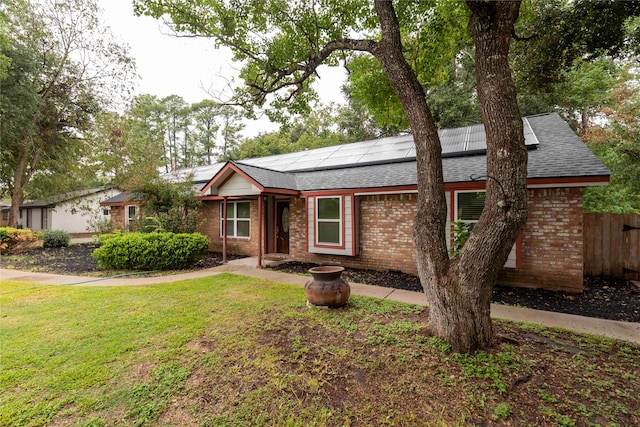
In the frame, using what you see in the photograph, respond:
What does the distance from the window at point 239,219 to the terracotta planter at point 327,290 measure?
6.80m

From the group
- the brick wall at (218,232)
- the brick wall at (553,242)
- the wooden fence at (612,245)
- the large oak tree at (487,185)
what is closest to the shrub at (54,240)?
the brick wall at (218,232)

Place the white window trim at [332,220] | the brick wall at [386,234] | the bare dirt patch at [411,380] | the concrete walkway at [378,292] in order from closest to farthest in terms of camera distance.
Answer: the bare dirt patch at [411,380], the concrete walkway at [378,292], the brick wall at [386,234], the white window trim at [332,220]

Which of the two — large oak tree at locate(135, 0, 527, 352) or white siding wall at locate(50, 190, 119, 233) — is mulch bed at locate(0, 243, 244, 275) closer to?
large oak tree at locate(135, 0, 527, 352)

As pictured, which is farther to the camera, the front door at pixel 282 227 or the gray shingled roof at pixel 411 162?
the front door at pixel 282 227

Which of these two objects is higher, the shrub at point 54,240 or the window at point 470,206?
the window at point 470,206

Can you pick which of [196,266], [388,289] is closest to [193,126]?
[196,266]

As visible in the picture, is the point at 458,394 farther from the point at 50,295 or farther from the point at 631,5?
the point at 50,295

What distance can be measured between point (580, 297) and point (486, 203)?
4641 millimetres

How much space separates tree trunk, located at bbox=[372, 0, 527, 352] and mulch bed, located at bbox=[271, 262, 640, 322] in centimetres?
287

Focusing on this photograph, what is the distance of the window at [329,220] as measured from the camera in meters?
8.84

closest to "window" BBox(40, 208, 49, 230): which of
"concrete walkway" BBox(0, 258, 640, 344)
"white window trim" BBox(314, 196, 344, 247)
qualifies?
"concrete walkway" BBox(0, 258, 640, 344)

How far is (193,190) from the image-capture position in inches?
442

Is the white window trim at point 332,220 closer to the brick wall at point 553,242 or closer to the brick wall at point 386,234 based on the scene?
the brick wall at point 386,234

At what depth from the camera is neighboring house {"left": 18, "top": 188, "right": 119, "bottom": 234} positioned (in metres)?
21.8
